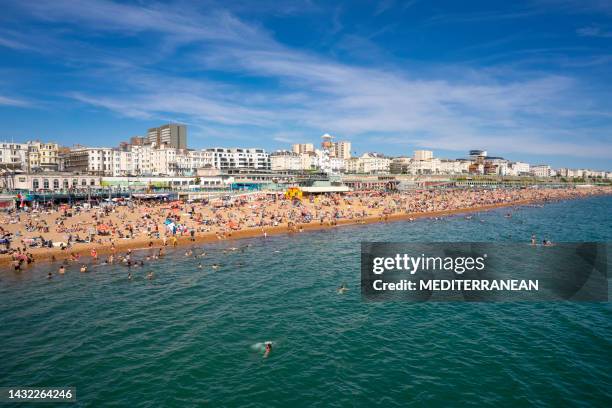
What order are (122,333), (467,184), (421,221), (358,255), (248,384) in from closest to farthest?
(248,384)
(122,333)
(358,255)
(421,221)
(467,184)

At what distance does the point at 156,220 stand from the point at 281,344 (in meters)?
35.7

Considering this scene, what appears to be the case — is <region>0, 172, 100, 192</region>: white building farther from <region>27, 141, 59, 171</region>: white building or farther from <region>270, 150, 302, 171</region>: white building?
<region>270, 150, 302, 171</region>: white building

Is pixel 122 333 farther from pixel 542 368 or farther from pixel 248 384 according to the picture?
pixel 542 368

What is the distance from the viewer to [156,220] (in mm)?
49688

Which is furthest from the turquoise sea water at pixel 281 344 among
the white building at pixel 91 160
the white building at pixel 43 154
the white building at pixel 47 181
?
the white building at pixel 43 154

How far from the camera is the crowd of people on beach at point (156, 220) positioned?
3638 cm

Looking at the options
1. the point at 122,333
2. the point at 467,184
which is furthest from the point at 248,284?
the point at 467,184

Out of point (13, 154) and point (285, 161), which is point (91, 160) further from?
point (285, 161)

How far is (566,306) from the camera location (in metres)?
24.6

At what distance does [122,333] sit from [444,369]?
15190mm

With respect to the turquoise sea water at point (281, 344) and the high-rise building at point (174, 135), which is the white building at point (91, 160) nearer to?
the high-rise building at point (174, 135)

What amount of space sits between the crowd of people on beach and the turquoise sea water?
20.0 ft

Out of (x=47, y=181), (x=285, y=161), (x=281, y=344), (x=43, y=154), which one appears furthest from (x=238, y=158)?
(x=281, y=344)

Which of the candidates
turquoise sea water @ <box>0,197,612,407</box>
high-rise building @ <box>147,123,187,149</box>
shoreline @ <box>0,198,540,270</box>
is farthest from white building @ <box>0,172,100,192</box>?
high-rise building @ <box>147,123,187,149</box>
